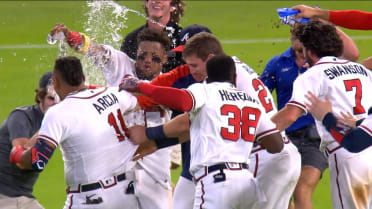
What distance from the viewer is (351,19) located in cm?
734

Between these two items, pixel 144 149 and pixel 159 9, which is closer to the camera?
pixel 144 149

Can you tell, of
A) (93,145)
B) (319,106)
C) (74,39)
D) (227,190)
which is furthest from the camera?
(74,39)

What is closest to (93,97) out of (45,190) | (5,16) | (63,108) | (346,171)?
(63,108)

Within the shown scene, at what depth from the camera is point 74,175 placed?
5.72m

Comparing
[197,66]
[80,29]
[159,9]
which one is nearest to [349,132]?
[197,66]

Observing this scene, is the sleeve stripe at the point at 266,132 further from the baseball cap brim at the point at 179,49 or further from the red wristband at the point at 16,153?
the red wristband at the point at 16,153

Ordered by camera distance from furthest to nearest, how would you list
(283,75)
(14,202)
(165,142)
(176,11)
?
(176,11)
(283,75)
(14,202)
(165,142)

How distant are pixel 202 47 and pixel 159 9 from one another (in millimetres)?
2000

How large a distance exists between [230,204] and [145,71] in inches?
72.5

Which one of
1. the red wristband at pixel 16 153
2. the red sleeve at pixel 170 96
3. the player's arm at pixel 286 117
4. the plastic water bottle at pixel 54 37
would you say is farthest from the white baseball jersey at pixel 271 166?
the red wristband at pixel 16 153

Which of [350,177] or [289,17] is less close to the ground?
[289,17]

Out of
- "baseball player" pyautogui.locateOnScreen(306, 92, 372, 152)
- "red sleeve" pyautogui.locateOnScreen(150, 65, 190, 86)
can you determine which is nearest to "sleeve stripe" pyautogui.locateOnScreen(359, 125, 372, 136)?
"baseball player" pyautogui.locateOnScreen(306, 92, 372, 152)

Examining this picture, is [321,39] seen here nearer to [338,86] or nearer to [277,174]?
[338,86]

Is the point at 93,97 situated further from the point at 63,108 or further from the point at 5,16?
the point at 5,16
